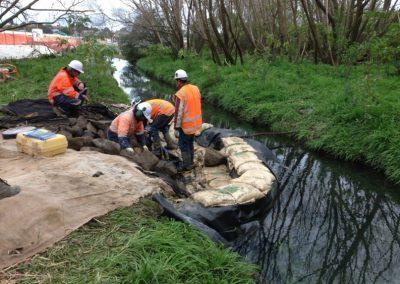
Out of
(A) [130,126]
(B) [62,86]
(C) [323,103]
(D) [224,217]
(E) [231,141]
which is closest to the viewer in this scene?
(D) [224,217]

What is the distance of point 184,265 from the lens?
303cm

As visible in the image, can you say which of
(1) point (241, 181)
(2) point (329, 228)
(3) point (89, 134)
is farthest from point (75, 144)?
(2) point (329, 228)

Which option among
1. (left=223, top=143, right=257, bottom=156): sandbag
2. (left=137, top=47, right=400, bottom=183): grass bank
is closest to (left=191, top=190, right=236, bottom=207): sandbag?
(left=223, top=143, right=257, bottom=156): sandbag

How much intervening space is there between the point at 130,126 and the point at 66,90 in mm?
2044

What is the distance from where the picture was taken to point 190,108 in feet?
19.4

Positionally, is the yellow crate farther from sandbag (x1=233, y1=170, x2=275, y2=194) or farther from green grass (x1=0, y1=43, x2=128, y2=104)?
green grass (x1=0, y1=43, x2=128, y2=104)

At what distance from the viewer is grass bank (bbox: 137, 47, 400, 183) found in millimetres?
6867

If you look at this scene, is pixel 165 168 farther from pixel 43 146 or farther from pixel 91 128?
pixel 91 128

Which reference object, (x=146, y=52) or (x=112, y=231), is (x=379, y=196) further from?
(x=146, y=52)

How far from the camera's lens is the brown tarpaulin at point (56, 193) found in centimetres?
317

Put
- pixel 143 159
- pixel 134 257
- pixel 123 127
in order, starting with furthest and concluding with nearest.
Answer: pixel 123 127, pixel 143 159, pixel 134 257

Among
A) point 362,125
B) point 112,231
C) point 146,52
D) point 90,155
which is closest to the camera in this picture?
point 112,231

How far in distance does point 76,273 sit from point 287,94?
27.9 feet

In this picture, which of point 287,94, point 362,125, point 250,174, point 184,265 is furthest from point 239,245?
point 287,94
